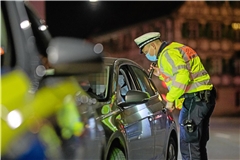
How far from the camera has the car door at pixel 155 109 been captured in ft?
18.9

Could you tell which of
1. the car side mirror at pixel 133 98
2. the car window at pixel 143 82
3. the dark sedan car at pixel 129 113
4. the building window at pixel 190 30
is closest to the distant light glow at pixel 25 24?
the dark sedan car at pixel 129 113

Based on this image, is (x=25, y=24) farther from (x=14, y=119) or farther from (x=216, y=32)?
(x=216, y=32)

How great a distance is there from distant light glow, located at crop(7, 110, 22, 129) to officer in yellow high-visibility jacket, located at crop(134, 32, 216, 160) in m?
2.88

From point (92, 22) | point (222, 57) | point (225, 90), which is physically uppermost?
point (92, 22)

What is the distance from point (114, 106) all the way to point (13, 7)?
1.81m

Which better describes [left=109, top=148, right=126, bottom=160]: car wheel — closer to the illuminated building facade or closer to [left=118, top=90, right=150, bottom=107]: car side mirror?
[left=118, top=90, right=150, bottom=107]: car side mirror

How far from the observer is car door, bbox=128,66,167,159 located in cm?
576

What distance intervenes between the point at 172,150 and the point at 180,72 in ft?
5.29

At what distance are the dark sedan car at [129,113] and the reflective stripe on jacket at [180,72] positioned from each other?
1.00 ft

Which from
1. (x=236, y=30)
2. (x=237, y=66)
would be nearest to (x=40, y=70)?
(x=237, y=66)

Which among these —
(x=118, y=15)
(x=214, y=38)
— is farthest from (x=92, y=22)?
(x=214, y=38)

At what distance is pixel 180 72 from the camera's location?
5.36 meters

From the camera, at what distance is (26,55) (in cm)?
305

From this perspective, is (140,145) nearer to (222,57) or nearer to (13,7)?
(13,7)
